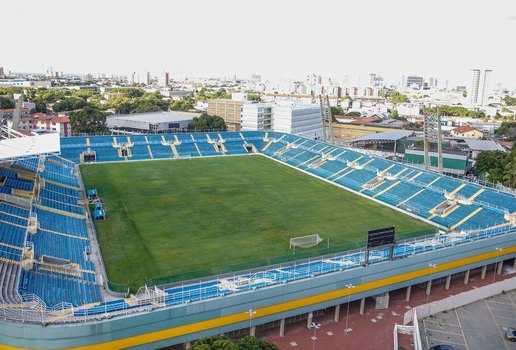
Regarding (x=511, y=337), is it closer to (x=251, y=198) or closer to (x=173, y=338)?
(x=173, y=338)

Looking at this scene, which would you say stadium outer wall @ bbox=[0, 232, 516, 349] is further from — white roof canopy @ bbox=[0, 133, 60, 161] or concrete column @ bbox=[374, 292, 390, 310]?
white roof canopy @ bbox=[0, 133, 60, 161]

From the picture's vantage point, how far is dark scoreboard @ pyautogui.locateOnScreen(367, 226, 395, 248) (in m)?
25.7

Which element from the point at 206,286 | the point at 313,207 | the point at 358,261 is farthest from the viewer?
the point at 313,207

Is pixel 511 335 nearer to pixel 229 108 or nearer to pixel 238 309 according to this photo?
pixel 238 309

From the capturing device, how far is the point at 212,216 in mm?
39500

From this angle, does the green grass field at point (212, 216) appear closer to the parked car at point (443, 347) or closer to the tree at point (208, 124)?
the parked car at point (443, 347)

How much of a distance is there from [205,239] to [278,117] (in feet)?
204

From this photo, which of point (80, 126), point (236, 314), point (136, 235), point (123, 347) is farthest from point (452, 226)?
point (80, 126)

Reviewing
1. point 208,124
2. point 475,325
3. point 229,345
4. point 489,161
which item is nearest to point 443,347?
point 475,325

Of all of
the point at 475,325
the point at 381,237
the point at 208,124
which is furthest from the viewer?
the point at 208,124

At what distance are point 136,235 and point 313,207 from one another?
17.5 m

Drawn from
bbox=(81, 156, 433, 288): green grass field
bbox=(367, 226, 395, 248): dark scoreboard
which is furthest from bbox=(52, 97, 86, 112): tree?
bbox=(367, 226, 395, 248): dark scoreboard

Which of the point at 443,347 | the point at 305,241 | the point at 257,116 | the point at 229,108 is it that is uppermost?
the point at 229,108

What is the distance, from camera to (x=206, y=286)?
2348 cm
